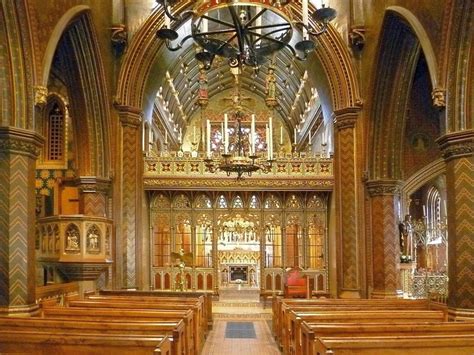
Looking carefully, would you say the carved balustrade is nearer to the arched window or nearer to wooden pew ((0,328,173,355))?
the arched window

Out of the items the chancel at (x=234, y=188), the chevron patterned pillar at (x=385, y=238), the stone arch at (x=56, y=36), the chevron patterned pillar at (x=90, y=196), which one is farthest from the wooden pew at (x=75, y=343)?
the chevron patterned pillar at (x=385, y=238)

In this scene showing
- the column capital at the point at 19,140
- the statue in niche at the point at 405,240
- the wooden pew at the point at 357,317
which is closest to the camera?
the wooden pew at the point at 357,317

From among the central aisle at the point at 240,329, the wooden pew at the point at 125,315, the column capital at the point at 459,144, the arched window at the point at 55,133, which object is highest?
the arched window at the point at 55,133

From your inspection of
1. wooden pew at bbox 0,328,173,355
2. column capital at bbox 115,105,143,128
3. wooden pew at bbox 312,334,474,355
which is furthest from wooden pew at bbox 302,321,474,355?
column capital at bbox 115,105,143,128

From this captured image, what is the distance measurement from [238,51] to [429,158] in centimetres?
1025

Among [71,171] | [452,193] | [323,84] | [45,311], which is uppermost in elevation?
[323,84]

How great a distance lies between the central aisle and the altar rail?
293cm

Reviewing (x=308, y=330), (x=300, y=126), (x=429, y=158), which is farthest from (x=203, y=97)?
(x=300, y=126)

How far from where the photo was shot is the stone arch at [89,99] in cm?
1191

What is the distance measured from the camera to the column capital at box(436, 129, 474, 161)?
8344mm

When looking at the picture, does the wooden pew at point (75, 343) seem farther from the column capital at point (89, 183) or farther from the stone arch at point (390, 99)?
the stone arch at point (390, 99)

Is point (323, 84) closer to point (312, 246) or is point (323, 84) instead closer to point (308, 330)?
point (312, 246)

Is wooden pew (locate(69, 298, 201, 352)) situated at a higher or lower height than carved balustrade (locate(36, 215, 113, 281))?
lower

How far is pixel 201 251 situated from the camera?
1652 cm
